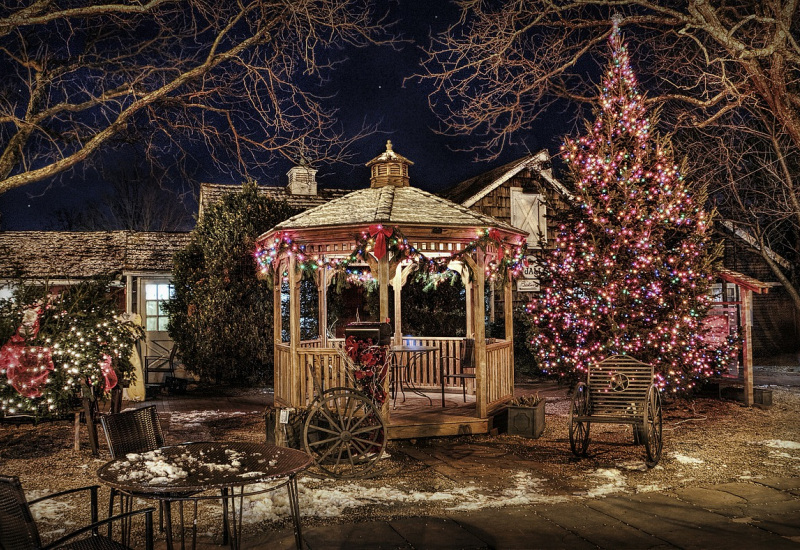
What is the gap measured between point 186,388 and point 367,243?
8.45m

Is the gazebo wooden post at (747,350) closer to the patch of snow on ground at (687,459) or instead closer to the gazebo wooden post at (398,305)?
the patch of snow on ground at (687,459)

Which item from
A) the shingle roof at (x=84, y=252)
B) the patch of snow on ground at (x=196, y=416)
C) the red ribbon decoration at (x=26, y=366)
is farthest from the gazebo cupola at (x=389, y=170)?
the shingle roof at (x=84, y=252)

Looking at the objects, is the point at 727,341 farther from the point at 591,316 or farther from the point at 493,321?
the point at 493,321

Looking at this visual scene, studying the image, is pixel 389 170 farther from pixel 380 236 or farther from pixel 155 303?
pixel 155 303

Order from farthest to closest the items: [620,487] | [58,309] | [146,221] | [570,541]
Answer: [146,221], [58,309], [620,487], [570,541]

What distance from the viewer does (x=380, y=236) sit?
942 centimetres

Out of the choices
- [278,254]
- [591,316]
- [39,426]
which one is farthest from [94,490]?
[591,316]

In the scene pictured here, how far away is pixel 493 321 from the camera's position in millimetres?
19297

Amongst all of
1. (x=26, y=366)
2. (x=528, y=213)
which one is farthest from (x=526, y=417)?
(x=528, y=213)

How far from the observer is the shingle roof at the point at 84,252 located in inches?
716

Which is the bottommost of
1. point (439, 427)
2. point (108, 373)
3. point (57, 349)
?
point (439, 427)

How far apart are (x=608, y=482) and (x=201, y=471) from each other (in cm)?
462

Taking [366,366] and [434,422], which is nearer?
[366,366]

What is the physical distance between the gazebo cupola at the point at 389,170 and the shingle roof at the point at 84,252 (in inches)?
325
